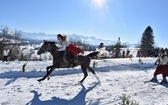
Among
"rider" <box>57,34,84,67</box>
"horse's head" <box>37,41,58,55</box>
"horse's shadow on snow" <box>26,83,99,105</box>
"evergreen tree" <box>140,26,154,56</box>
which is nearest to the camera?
"horse's shadow on snow" <box>26,83,99,105</box>

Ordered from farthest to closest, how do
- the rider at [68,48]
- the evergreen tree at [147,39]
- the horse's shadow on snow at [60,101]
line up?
the evergreen tree at [147,39] → the rider at [68,48] → the horse's shadow on snow at [60,101]

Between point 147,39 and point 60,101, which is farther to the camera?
point 147,39

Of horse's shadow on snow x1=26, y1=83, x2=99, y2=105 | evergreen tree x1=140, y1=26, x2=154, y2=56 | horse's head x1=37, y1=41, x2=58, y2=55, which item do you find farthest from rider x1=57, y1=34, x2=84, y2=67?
evergreen tree x1=140, y1=26, x2=154, y2=56

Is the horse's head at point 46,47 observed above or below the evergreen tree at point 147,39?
below

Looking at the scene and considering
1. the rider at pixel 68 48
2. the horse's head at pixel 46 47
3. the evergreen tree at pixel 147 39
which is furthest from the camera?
the evergreen tree at pixel 147 39

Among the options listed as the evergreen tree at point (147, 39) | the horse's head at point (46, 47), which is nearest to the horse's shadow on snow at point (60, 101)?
the horse's head at point (46, 47)

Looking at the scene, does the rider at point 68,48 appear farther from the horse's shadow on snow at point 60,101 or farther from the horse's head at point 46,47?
the horse's shadow on snow at point 60,101

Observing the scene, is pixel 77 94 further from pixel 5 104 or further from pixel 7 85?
pixel 7 85

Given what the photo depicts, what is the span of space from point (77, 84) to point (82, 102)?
131 inches

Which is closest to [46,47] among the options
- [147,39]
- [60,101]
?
[60,101]

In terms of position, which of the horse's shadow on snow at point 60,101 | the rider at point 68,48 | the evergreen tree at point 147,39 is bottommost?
the horse's shadow on snow at point 60,101

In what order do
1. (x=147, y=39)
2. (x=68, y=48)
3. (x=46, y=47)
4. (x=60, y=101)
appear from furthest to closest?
(x=147, y=39) → (x=68, y=48) → (x=46, y=47) → (x=60, y=101)

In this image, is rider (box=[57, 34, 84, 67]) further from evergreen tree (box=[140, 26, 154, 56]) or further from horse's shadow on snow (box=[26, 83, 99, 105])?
evergreen tree (box=[140, 26, 154, 56])

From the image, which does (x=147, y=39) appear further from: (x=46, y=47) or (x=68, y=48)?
(x=46, y=47)
